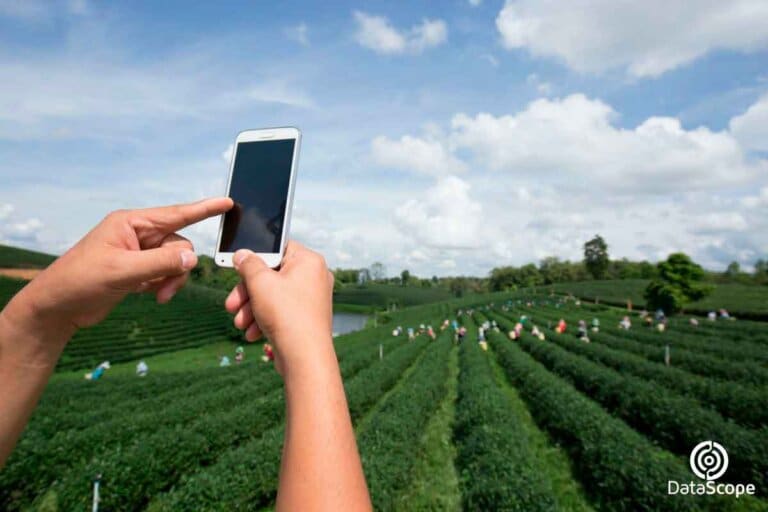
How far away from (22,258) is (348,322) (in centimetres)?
5827

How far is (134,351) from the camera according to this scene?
133 feet

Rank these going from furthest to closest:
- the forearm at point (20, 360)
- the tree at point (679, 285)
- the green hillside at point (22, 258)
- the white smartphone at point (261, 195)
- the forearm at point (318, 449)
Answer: the green hillside at point (22, 258) < the tree at point (679, 285) < the white smartphone at point (261, 195) < the forearm at point (20, 360) < the forearm at point (318, 449)

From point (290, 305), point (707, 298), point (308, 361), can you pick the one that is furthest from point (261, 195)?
point (707, 298)

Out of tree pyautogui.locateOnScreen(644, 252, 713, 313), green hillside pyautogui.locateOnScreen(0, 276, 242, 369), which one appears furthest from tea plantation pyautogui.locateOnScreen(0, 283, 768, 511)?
tree pyautogui.locateOnScreen(644, 252, 713, 313)

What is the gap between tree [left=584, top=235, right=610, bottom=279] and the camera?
102m

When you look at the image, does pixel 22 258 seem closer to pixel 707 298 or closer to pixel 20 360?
pixel 20 360

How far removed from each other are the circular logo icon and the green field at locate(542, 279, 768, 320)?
4710cm

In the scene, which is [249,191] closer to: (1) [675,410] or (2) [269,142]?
(2) [269,142]

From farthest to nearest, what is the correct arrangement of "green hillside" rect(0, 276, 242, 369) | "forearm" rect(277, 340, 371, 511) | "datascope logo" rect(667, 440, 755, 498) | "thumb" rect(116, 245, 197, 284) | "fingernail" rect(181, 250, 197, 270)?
"green hillside" rect(0, 276, 242, 369)
"datascope logo" rect(667, 440, 755, 498)
"fingernail" rect(181, 250, 197, 270)
"thumb" rect(116, 245, 197, 284)
"forearm" rect(277, 340, 371, 511)

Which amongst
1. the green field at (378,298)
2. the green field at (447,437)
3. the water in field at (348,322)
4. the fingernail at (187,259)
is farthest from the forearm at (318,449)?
the green field at (378,298)

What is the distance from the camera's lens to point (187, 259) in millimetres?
2062

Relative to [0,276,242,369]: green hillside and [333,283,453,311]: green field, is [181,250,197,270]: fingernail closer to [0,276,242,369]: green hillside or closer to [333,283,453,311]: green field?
[0,276,242,369]: green hillside

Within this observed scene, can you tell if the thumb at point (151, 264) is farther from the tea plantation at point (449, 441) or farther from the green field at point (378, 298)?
the green field at point (378, 298)

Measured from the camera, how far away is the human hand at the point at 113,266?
1637 millimetres
